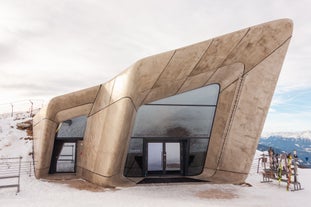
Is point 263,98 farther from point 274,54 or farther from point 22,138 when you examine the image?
point 22,138

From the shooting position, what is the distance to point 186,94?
14992mm

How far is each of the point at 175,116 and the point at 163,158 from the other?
9.24 feet

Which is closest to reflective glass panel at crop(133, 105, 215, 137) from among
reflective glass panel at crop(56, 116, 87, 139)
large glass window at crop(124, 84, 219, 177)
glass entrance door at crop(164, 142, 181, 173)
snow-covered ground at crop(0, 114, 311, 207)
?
large glass window at crop(124, 84, 219, 177)

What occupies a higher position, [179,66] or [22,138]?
[179,66]

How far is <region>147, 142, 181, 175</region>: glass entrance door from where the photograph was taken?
1614cm

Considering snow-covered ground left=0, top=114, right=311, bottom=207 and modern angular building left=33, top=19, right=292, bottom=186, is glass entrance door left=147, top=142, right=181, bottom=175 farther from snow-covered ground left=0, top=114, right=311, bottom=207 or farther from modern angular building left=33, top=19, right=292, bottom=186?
snow-covered ground left=0, top=114, right=311, bottom=207

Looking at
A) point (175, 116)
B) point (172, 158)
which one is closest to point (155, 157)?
point (172, 158)

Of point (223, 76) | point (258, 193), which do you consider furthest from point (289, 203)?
point (223, 76)

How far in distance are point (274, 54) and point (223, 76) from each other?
2746 millimetres

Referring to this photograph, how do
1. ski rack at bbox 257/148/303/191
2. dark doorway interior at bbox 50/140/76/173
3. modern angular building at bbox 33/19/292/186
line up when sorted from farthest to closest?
dark doorway interior at bbox 50/140/76/173, ski rack at bbox 257/148/303/191, modern angular building at bbox 33/19/292/186

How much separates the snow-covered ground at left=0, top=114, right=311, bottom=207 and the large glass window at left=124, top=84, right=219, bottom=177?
7.06 ft

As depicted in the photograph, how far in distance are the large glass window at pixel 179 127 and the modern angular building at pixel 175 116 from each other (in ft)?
0.19

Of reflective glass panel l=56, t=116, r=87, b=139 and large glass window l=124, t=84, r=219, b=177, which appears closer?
large glass window l=124, t=84, r=219, b=177

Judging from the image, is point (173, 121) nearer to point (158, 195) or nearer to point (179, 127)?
point (179, 127)
